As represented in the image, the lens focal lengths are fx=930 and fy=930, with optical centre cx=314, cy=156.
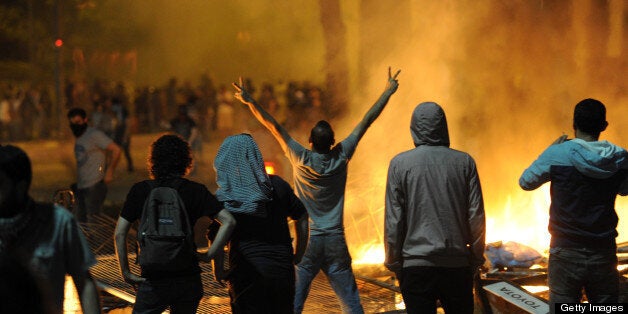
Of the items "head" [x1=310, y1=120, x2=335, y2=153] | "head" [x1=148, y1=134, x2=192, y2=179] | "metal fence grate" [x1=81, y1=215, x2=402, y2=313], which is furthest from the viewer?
"metal fence grate" [x1=81, y1=215, x2=402, y2=313]

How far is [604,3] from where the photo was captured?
12.5 metres

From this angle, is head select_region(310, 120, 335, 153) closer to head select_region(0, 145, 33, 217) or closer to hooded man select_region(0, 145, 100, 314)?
hooded man select_region(0, 145, 100, 314)

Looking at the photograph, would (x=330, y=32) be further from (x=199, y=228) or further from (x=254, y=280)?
(x=254, y=280)

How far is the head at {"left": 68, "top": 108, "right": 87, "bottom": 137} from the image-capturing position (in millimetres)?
9914

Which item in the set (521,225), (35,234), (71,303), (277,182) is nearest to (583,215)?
(277,182)

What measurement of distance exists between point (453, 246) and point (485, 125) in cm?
783

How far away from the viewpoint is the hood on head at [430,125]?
15.2ft

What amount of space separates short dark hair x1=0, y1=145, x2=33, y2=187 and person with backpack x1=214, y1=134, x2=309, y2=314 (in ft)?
4.92

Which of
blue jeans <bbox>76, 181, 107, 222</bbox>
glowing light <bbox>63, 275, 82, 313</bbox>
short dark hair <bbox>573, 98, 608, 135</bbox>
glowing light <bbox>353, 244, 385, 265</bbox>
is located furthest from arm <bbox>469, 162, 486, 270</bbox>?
blue jeans <bbox>76, 181, 107, 222</bbox>

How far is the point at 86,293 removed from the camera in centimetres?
352

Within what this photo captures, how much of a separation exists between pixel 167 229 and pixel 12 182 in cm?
121

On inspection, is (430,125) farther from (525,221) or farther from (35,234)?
(525,221)

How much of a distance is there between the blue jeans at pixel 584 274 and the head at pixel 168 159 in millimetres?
1982

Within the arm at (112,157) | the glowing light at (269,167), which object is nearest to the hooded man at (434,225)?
the glowing light at (269,167)
